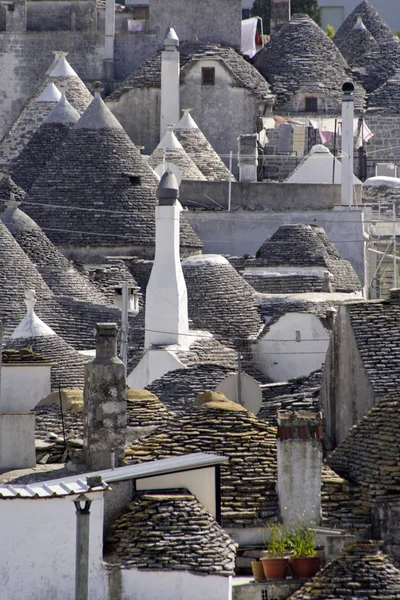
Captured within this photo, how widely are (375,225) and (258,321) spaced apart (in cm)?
1336

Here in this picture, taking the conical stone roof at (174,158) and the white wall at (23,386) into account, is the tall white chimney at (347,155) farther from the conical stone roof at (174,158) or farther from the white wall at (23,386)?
the white wall at (23,386)

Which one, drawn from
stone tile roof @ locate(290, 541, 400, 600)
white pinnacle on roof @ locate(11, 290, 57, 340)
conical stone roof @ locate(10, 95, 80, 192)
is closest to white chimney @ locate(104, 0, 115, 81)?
conical stone roof @ locate(10, 95, 80, 192)

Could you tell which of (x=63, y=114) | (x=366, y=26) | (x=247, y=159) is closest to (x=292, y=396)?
(x=63, y=114)

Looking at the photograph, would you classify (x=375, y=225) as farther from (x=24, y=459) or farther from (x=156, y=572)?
(x=156, y=572)

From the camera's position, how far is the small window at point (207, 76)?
7131 centimetres

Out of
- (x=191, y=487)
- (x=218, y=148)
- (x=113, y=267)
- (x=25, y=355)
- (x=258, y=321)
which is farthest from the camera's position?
(x=218, y=148)

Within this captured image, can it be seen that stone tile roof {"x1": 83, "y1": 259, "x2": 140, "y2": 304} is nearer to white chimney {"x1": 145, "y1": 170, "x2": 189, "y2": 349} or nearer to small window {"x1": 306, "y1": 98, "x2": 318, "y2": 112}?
white chimney {"x1": 145, "y1": 170, "x2": 189, "y2": 349}

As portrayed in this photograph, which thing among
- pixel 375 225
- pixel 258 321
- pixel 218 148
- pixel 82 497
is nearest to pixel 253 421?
pixel 82 497

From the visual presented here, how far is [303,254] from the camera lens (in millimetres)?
57000

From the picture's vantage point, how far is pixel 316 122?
7425cm

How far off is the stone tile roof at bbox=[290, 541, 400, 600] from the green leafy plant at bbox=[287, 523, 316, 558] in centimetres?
162

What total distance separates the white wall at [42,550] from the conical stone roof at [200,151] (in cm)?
4073

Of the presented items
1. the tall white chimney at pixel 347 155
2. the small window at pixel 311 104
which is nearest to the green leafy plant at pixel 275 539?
the tall white chimney at pixel 347 155

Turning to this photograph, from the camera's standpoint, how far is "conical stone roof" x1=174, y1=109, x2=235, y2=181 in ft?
217
